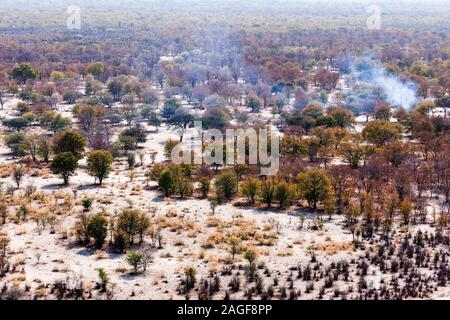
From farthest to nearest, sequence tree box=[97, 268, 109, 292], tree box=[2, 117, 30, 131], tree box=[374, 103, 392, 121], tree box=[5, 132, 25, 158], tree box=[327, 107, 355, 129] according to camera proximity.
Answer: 1. tree box=[374, 103, 392, 121]
2. tree box=[327, 107, 355, 129]
3. tree box=[2, 117, 30, 131]
4. tree box=[5, 132, 25, 158]
5. tree box=[97, 268, 109, 292]

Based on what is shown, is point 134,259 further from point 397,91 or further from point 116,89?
point 397,91

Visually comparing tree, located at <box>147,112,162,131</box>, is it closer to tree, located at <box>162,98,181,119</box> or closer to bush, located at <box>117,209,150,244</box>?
tree, located at <box>162,98,181,119</box>

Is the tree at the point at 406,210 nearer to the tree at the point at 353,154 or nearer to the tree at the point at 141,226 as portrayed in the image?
the tree at the point at 353,154

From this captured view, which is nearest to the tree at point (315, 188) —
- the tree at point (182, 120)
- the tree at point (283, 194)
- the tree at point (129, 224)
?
the tree at point (283, 194)

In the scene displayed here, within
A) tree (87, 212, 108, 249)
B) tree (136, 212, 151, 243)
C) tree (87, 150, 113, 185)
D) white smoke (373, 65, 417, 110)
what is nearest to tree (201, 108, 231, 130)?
tree (87, 150, 113, 185)

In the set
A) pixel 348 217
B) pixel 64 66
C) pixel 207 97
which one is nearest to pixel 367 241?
pixel 348 217

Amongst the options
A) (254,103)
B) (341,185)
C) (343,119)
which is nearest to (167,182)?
(341,185)
